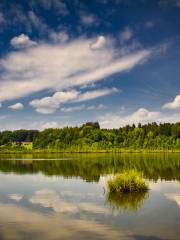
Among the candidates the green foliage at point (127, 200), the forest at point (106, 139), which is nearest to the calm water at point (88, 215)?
the green foliage at point (127, 200)

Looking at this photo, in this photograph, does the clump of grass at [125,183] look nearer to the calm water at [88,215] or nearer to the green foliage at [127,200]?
the green foliage at [127,200]

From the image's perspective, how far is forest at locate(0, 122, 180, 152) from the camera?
152m

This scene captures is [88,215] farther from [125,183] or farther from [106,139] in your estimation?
[106,139]

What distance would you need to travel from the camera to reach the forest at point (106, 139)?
498 ft

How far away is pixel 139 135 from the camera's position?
170 m

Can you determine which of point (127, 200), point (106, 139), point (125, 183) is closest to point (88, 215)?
point (127, 200)

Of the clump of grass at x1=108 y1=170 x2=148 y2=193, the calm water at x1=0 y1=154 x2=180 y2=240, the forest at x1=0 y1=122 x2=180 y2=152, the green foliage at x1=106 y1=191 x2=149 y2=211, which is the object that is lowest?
the calm water at x1=0 y1=154 x2=180 y2=240

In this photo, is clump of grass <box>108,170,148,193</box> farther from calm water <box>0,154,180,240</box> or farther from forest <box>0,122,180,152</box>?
forest <box>0,122,180,152</box>

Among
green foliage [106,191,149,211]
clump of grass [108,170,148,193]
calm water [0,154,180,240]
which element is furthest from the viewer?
clump of grass [108,170,148,193]

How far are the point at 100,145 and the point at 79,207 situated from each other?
138 metres

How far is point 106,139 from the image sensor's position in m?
172

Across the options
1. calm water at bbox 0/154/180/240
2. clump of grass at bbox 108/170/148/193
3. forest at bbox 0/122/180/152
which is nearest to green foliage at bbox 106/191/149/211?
calm water at bbox 0/154/180/240

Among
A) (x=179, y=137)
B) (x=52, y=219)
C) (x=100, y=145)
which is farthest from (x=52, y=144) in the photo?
(x=52, y=219)

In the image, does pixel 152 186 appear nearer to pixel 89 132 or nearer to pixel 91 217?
pixel 91 217
